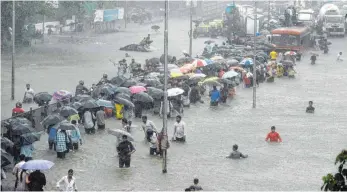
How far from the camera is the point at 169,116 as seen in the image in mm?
28672

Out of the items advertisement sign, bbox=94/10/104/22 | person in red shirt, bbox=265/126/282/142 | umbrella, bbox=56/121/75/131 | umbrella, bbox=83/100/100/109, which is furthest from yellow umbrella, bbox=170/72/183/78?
advertisement sign, bbox=94/10/104/22

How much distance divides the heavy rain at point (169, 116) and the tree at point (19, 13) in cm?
9

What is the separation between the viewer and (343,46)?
59344 mm

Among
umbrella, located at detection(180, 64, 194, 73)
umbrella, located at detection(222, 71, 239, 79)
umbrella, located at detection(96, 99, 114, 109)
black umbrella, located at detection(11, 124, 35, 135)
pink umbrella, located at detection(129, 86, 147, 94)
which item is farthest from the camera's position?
umbrella, located at detection(180, 64, 194, 73)

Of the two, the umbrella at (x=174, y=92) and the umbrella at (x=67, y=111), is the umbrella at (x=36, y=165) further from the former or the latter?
the umbrella at (x=174, y=92)

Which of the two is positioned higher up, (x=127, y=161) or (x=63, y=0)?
(x=63, y=0)

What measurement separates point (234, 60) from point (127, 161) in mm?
20043

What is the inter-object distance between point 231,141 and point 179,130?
1833mm

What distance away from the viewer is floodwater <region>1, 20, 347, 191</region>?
20.0 meters

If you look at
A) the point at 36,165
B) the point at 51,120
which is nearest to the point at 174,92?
the point at 51,120

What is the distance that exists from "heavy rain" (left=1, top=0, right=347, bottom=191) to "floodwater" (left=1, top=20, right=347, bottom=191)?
5 cm

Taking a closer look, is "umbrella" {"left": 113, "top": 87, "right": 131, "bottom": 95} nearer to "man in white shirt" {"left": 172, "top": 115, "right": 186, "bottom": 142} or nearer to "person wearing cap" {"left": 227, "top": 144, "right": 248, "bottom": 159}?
"man in white shirt" {"left": 172, "top": 115, "right": 186, "bottom": 142}

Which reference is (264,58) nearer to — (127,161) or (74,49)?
(74,49)

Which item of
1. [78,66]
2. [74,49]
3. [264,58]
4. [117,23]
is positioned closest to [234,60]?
[264,58]
